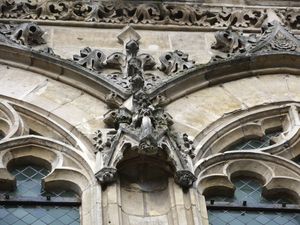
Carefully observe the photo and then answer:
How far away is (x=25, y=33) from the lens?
16.8 m

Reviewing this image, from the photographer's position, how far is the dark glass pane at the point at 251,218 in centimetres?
1438

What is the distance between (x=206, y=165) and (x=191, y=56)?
8.94 ft

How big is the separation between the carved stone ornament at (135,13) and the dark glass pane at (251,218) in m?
4.02

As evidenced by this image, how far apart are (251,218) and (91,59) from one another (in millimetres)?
3206

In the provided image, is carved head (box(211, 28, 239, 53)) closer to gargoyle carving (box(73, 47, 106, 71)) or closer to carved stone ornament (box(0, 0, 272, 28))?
carved stone ornament (box(0, 0, 272, 28))

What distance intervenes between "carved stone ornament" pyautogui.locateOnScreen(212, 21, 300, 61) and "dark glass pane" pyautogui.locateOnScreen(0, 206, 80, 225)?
11.5ft

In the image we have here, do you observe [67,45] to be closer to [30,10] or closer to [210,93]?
[30,10]

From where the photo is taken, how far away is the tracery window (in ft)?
47.4

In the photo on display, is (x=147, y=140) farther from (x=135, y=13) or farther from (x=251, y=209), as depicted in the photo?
(x=135, y=13)

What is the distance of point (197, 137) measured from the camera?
15.2 meters

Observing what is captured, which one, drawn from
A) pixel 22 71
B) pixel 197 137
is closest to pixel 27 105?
pixel 22 71

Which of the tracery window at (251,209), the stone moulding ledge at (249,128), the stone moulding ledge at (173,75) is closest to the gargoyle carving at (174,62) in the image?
the stone moulding ledge at (173,75)

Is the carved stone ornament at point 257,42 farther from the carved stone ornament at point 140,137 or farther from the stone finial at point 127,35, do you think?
the carved stone ornament at point 140,137

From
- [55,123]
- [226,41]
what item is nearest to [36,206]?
[55,123]
